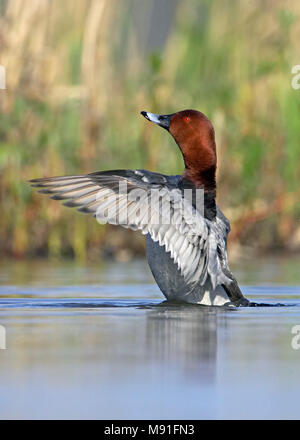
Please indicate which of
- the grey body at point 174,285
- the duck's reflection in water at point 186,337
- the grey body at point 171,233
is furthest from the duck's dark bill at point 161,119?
the duck's reflection in water at point 186,337

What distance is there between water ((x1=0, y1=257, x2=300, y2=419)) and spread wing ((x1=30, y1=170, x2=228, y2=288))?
0.30 meters

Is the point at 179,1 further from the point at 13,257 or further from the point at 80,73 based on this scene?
the point at 13,257

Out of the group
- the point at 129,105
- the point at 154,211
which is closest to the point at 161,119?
the point at 154,211

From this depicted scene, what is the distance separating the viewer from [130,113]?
1100 cm

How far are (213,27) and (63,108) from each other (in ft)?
6.66

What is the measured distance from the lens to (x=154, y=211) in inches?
244

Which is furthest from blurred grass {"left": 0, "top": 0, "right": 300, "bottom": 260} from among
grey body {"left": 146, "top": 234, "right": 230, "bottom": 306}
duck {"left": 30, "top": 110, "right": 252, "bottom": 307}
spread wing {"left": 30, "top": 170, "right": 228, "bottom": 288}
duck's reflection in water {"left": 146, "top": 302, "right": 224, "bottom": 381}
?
duck's reflection in water {"left": 146, "top": 302, "right": 224, "bottom": 381}

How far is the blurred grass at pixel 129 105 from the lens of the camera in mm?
10398

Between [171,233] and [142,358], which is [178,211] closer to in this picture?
[171,233]

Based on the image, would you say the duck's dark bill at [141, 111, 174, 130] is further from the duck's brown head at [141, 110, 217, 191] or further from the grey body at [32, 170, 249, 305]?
the grey body at [32, 170, 249, 305]

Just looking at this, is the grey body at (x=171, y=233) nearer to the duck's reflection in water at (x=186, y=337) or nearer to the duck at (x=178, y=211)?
the duck at (x=178, y=211)

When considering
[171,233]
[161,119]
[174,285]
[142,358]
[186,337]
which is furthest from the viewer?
[161,119]

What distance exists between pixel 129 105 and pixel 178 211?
501cm

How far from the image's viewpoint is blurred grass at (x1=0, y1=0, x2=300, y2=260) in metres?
10.4
